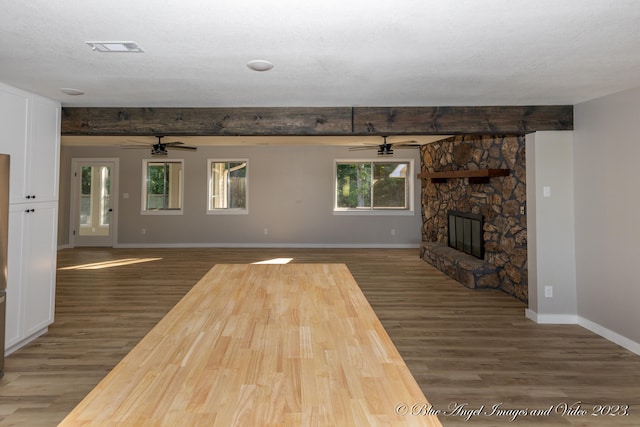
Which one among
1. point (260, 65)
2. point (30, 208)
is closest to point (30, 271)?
point (30, 208)

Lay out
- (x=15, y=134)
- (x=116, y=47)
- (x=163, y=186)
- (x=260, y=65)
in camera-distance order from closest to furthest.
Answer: (x=116, y=47) < (x=260, y=65) < (x=15, y=134) < (x=163, y=186)

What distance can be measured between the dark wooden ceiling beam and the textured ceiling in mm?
241

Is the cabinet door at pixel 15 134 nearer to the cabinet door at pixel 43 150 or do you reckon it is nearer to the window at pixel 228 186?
the cabinet door at pixel 43 150

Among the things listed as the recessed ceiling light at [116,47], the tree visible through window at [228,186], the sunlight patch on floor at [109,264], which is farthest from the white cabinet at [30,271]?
the tree visible through window at [228,186]

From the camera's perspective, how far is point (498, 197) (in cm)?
482

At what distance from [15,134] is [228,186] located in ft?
18.7

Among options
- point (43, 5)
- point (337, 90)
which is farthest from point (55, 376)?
point (337, 90)

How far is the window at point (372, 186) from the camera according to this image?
8.42 meters

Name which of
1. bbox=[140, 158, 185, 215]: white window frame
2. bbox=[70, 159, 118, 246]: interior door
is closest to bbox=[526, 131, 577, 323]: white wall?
bbox=[140, 158, 185, 215]: white window frame

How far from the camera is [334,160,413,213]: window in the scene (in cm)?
842

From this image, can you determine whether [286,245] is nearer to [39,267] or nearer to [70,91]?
[39,267]

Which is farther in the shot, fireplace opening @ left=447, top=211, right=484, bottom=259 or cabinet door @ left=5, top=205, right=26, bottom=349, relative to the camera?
fireplace opening @ left=447, top=211, right=484, bottom=259

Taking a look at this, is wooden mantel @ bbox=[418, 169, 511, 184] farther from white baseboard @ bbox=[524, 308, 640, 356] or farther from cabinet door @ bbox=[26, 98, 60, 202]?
cabinet door @ bbox=[26, 98, 60, 202]

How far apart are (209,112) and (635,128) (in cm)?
Answer: 362
